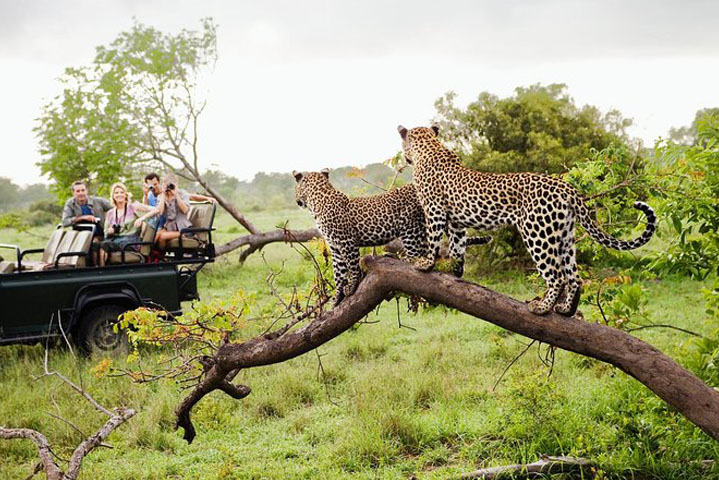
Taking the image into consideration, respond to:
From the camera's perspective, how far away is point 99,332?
8641 millimetres

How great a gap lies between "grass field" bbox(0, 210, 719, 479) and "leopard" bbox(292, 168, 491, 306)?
1500mm

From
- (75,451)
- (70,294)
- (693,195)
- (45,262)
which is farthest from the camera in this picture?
(45,262)

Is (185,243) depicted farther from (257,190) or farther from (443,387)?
(257,190)

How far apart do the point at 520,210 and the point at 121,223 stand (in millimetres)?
7109

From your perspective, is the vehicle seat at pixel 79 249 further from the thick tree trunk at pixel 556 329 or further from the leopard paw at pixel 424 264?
the leopard paw at pixel 424 264

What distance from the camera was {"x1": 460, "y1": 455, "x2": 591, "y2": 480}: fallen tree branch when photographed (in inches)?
209

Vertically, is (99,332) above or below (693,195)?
below

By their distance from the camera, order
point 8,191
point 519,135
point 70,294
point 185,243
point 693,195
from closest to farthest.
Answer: point 693,195 < point 70,294 < point 185,243 < point 519,135 < point 8,191

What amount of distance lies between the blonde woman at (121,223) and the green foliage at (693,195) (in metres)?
5.92

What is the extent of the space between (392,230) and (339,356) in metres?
5.35

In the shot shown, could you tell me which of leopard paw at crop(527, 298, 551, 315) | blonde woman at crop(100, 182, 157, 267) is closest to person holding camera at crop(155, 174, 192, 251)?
blonde woman at crop(100, 182, 157, 267)

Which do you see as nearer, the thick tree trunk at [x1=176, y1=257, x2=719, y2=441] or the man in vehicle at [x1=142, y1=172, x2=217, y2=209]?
the thick tree trunk at [x1=176, y1=257, x2=719, y2=441]

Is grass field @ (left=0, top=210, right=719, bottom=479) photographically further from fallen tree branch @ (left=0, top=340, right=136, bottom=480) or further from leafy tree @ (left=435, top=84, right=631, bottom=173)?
leafy tree @ (left=435, top=84, right=631, bottom=173)

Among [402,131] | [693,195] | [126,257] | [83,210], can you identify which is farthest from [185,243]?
[693,195]
